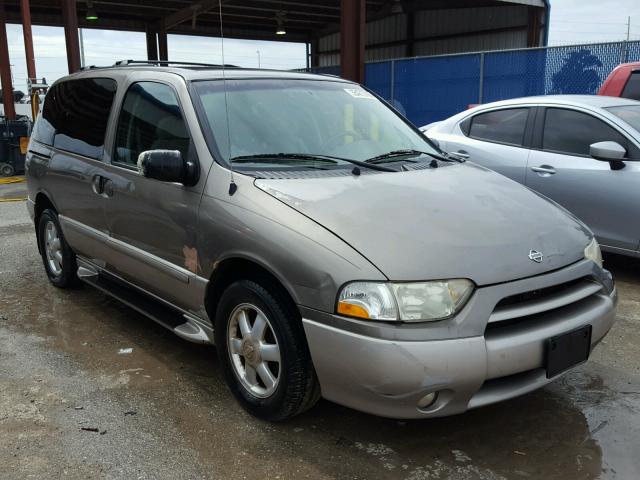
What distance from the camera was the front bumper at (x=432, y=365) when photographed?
242 centimetres

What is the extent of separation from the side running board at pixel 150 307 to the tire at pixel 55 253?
0.29m

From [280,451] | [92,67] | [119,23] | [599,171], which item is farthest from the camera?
[119,23]

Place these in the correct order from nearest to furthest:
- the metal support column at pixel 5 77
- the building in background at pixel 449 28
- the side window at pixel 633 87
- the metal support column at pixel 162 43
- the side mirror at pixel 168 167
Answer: the side mirror at pixel 168 167
the side window at pixel 633 87
the metal support column at pixel 5 77
the building in background at pixel 449 28
the metal support column at pixel 162 43

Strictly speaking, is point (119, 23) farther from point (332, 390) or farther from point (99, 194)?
point (332, 390)

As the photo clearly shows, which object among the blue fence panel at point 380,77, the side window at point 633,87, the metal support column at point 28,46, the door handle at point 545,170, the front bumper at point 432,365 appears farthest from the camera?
the blue fence panel at point 380,77

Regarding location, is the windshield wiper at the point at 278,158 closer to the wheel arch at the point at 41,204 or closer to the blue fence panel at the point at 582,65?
the wheel arch at the point at 41,204

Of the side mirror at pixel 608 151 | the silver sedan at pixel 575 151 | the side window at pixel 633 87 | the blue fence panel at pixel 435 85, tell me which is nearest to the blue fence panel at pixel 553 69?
the blue fence panel at pixel 435 85

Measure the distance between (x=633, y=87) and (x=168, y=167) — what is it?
593cm

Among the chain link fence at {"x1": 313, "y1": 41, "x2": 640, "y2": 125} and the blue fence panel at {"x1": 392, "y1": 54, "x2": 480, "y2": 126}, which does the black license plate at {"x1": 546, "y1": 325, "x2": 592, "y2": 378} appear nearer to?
the chain link fence at {"x1": 313, "y1": 41, "x2": 640, "y2": 125}

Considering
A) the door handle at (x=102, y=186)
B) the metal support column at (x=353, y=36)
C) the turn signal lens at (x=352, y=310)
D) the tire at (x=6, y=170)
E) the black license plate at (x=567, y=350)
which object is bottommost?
the tire at (x=6, y=170)

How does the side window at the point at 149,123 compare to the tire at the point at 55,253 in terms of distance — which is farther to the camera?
the tire at the point at 55,253

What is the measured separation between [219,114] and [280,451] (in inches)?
71.0

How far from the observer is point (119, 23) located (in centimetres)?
2514

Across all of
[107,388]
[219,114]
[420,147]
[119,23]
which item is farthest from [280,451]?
[119,23]
